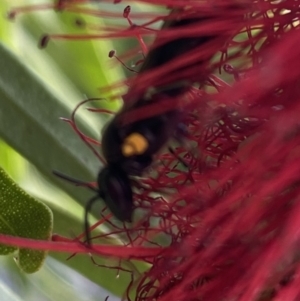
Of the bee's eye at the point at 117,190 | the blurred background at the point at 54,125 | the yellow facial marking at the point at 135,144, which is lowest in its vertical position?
the blurred background at the point at 54,125

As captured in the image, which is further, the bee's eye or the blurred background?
the blurred background

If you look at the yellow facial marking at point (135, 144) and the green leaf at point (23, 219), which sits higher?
the yellow facial marking at point (135, 144)

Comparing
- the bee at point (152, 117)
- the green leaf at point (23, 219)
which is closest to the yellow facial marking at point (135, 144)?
the bee at point (152, 117)

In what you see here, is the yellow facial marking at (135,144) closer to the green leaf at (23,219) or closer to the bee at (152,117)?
the bee at (152,117)

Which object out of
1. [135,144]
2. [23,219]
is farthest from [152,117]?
[23,219]

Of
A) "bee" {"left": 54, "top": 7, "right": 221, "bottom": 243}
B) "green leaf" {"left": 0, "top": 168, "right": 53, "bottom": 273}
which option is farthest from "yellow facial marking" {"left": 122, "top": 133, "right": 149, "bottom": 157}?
"green leaf" {"left": 0, "top": 168, "right": 53, "bottom": 273}

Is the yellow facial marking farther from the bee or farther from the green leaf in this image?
the green leaf

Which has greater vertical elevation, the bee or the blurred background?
the bee

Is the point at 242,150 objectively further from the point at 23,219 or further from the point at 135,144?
the point at 23,219
